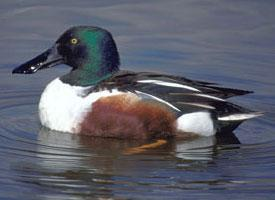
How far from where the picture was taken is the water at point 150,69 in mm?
8336

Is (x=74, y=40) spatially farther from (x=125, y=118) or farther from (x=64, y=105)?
(x=125, y=118)

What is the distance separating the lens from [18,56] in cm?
1175

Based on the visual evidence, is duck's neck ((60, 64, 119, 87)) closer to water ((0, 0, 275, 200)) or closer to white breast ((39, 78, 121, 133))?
white breast ((39, 78, 121, 133))

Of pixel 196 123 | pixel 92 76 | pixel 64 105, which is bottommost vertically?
pixel 196 123

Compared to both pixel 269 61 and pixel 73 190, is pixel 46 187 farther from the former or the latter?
pixel 269 61

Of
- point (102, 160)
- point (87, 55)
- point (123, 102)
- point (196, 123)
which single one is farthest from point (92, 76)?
point (102, 160)

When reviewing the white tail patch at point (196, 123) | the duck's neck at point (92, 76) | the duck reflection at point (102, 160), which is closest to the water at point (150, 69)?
the duck reflection at point (102, 160)

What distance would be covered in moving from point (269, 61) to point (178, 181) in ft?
12.6

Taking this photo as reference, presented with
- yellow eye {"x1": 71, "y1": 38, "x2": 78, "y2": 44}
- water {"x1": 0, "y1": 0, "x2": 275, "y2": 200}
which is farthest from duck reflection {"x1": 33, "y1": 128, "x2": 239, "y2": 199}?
yellow eye {"x1": 71, "y1": 38, "x2": 78, "y2": 44}

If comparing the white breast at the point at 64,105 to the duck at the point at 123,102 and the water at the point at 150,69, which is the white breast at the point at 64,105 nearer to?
the duck at the point at 123,102

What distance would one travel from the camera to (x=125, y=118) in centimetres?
969

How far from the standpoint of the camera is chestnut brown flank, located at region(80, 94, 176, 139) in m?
9.66

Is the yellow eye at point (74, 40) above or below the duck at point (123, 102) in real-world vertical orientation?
above

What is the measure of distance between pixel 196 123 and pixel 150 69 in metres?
1.74
